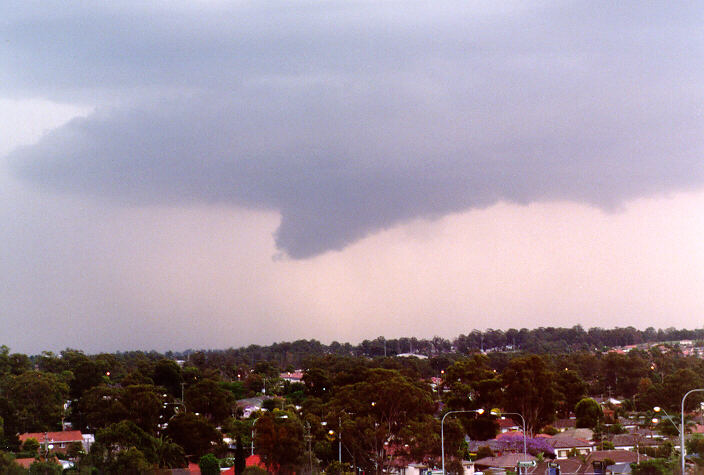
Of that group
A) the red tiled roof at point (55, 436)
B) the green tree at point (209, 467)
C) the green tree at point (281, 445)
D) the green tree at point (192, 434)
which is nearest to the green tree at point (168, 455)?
the green tree at point (209, 467)

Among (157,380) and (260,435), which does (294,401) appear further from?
(260,435)

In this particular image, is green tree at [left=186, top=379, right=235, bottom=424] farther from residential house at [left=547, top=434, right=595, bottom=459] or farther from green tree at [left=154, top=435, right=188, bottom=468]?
residential house at [left=547, top=434, right=595, bottom=459]

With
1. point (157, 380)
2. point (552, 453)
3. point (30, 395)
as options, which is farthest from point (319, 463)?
point (157, 380)

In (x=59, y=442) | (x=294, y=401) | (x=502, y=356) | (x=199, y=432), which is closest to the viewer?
(x=199, y=432)

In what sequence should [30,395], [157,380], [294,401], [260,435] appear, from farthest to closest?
[157,380] < [294,401] < [30,395] < [260,435]

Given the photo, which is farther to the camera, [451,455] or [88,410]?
[88,410]

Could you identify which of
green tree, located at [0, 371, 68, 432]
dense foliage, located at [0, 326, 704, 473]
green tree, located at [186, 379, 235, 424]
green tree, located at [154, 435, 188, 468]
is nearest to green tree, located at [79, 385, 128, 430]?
dense foliage, located at [0, 326, 704, 473]
